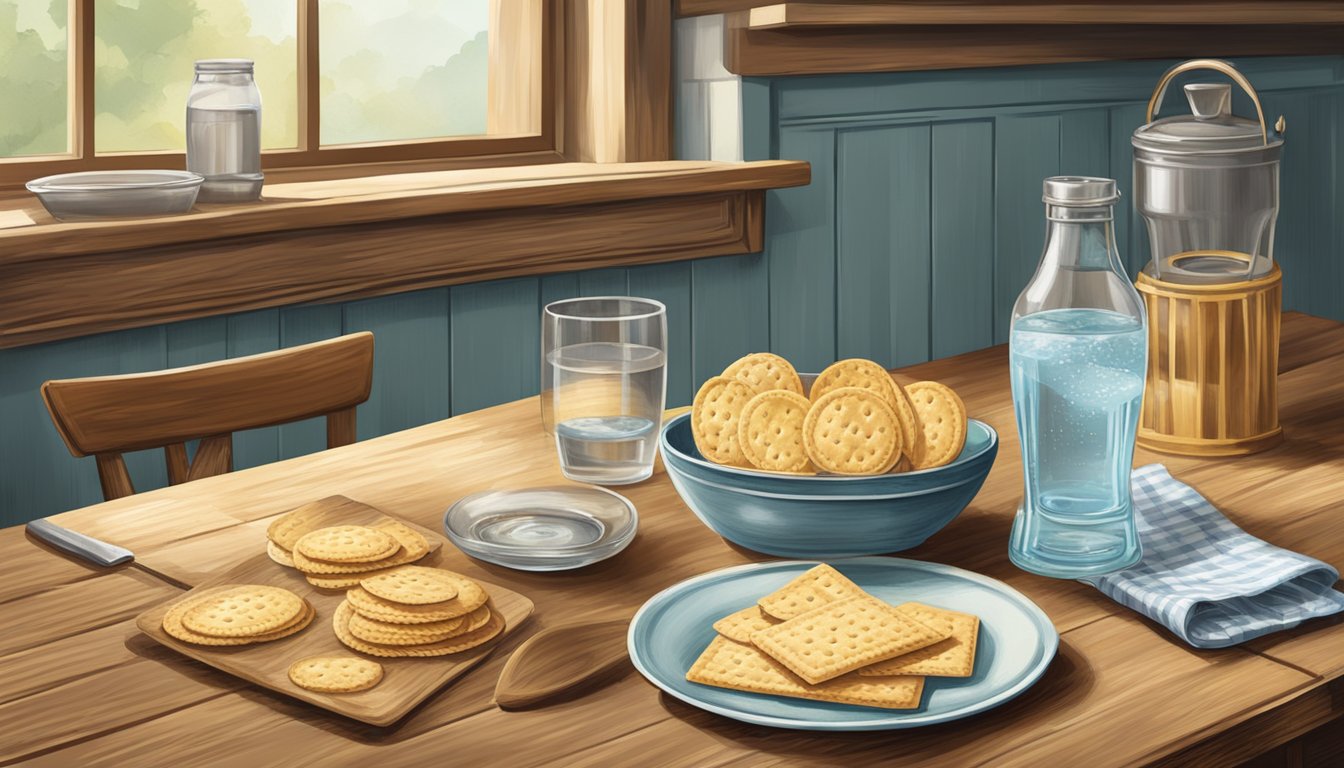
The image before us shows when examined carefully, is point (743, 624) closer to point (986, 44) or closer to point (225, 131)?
point (225, 131)

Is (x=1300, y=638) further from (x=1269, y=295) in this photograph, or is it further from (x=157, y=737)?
(x=157, y=737)

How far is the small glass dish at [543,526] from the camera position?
3.35 ft

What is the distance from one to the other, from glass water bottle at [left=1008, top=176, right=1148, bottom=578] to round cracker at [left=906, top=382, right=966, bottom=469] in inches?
1.9

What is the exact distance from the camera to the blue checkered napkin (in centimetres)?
91

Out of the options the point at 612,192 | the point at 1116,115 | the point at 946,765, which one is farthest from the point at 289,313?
the point at 1116,115

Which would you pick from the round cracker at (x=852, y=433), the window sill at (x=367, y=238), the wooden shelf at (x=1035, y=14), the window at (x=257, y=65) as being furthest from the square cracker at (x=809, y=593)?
the window at (x=257, y=65)

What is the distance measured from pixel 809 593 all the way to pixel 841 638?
0.23ft

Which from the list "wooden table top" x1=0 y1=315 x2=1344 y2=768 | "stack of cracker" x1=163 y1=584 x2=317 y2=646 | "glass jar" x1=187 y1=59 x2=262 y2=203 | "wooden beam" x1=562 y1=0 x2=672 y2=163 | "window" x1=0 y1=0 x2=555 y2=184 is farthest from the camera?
"window" x1=0 y1=0 x2=555 y2=184

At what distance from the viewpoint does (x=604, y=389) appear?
118 centimetres

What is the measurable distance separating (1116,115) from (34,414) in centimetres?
185

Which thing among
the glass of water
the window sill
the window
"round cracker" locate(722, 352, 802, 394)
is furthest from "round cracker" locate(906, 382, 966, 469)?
the window

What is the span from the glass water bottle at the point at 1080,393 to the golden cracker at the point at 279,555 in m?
0.51

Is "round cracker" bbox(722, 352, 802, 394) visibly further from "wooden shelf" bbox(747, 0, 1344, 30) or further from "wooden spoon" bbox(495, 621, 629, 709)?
"wooden shelf" bbox(747, 0, 1344, 30)

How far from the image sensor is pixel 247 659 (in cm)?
85
